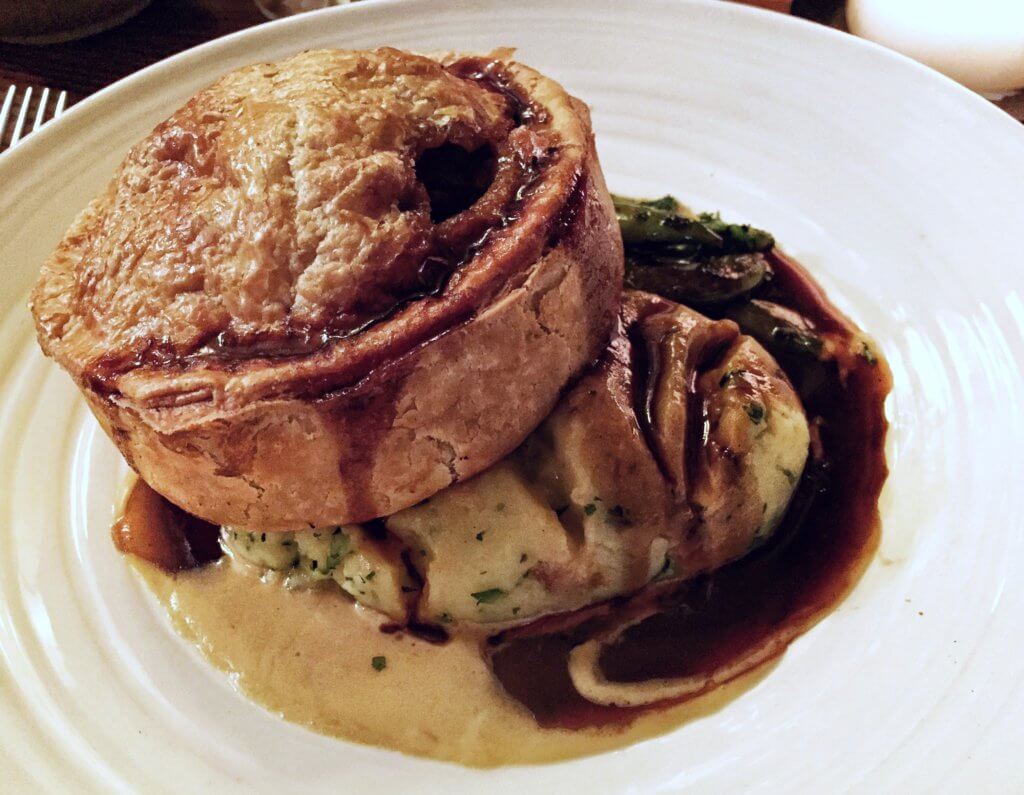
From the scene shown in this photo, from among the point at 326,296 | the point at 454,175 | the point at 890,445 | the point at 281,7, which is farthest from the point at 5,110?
the point at 890,445

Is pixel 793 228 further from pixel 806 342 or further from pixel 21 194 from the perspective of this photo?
pixel 21 194

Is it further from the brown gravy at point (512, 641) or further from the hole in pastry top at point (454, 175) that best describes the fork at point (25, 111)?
the hole in pastry top at point (454, 175)

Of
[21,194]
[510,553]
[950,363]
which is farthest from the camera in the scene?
[21,194]

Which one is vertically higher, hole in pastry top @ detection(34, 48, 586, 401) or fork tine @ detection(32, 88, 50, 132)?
hole in pastry top @ detection(34, 48, 586, 401)

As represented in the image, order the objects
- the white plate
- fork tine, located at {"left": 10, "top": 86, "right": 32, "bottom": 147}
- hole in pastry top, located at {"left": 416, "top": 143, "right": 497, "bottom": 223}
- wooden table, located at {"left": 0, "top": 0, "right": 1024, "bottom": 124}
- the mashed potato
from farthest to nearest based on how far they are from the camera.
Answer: wooden table, located at {"left": 0, "top": 0, "right": 1024, "bottom": 124} < fork tine, located at {"left": 10, "top": 86, "right": 32, "bottom": 147} < the mashed potato < hole in pastry top, located at {"left": 416, "top": 143, "right": 497, "bottom": 223} < the white plate

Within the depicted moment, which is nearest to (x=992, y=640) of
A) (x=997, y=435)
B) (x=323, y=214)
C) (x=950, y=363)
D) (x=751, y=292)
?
(x=997, y=435)

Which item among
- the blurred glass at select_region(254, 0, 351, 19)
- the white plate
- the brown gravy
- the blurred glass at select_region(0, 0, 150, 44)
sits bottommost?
the brown gravy


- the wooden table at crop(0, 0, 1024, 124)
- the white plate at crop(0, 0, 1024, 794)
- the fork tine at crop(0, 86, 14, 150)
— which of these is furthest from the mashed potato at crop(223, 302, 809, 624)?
the wooden table at crop(0, 0, 1024, 124)

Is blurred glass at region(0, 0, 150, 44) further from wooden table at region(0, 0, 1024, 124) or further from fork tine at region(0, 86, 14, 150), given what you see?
fork tine at region(0, 86, 14, 150)
